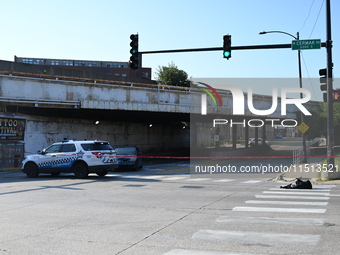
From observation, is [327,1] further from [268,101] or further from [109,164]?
[268,101]

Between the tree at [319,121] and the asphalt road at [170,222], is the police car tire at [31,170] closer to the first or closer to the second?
the asphalt road at [170,222]

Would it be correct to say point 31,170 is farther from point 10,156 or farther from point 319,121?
point 319,121

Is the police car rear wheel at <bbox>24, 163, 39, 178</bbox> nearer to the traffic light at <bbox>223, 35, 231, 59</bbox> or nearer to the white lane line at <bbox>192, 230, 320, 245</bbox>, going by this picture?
the traffic light at <bbox>223, 35, 231, 59</bbox>

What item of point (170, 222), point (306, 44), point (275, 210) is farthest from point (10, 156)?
point (275, 210)

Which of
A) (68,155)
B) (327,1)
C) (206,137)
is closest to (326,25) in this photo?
(327,1)

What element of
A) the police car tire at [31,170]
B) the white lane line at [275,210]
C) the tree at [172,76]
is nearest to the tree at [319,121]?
the tree at [172,76]

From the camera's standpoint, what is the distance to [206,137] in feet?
214

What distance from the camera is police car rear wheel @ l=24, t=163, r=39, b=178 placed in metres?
21.8

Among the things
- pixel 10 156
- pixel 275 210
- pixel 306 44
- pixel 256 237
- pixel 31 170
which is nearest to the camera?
pixel 256 237

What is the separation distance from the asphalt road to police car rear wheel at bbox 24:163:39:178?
6806 millimetres

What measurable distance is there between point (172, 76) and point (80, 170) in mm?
58436

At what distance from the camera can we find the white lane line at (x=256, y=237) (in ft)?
24.6

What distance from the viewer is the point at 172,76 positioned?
7781cm

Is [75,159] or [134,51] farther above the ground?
[134,51]
